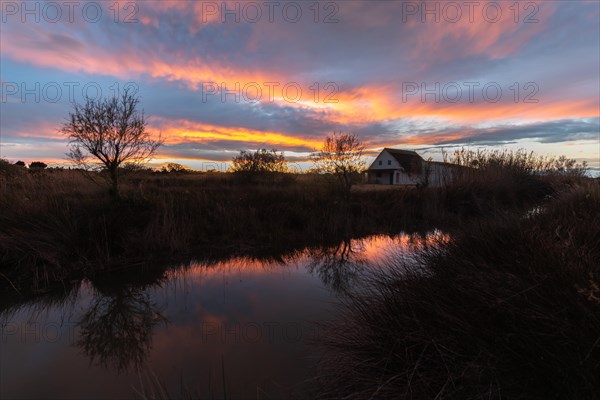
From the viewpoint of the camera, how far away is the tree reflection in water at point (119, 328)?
3990mm

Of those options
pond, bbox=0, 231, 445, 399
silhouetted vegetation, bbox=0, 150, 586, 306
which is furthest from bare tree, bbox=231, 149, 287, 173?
pond, bbox=0, 231, 445, 399

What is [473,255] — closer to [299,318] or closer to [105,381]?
[299,318]

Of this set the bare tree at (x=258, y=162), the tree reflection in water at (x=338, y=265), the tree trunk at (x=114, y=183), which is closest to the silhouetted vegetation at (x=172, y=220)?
the tree trunk at (x=114, y=183)

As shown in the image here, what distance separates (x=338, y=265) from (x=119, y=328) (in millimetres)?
4779

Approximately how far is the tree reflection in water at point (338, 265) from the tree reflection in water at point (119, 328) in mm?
3221

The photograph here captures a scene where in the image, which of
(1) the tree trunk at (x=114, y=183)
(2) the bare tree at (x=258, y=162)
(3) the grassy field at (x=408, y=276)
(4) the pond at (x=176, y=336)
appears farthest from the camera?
(2) the bare tree at (x=258, y=162)

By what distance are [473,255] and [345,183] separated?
45.7 feet

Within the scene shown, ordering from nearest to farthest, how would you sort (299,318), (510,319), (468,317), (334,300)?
(510,319) < (468,317) < (299,318) < (334,300)

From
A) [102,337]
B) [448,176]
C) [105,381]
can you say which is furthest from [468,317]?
[448,176]

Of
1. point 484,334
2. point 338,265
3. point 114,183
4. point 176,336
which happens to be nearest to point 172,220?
point 114,183

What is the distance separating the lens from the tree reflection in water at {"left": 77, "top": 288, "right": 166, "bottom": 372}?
3.99 meters

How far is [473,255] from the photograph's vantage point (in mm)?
4094

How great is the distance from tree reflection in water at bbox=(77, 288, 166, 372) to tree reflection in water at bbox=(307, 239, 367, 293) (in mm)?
3221

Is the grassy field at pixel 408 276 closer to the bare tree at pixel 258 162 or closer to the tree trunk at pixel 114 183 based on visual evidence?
the tree trunk at pixel 114 183
